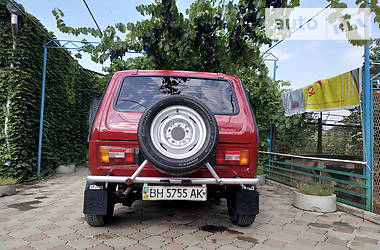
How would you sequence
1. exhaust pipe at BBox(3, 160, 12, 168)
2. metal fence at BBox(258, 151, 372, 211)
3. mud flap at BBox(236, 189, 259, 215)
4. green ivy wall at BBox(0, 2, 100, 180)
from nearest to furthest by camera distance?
mud flap at BBox(236, 189, 259, 215), metal fence at BBox(258, 151, 372, 211), exhaust pipe at BBox(3, 160, 12, 168), green ivy wall at BBox(0, 2, 100, 180)

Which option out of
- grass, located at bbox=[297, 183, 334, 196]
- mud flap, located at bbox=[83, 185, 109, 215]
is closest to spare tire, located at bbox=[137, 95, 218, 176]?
mud flap, located at bbox=[83, 185, 109, 215]

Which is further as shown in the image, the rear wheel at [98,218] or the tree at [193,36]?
the tree at [193,36]

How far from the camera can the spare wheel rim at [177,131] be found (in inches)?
97.0

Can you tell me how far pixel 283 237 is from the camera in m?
2.89

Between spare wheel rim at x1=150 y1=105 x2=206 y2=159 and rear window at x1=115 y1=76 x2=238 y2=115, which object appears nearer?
spare wheel rim at x1=150 y1=105 x2=206 y2=159

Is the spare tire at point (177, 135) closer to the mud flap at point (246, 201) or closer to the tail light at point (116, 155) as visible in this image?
the tail light at point (116, 155)

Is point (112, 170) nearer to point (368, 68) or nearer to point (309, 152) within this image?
point (368, 68)

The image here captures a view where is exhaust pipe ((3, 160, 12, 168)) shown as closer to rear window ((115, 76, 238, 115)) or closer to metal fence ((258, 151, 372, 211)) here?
rear window ((115, 76, 238, 115))

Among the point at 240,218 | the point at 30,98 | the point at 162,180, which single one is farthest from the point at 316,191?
the point at 30,98

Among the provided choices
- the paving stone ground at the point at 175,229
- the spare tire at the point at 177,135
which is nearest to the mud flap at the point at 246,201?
the paving stone ground at the point at 175,229

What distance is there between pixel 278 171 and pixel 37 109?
632 centimetres

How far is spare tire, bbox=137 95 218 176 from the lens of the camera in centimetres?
236

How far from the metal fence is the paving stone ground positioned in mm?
937

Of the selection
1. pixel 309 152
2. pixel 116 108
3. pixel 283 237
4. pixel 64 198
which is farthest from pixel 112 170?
pixel 309 152
